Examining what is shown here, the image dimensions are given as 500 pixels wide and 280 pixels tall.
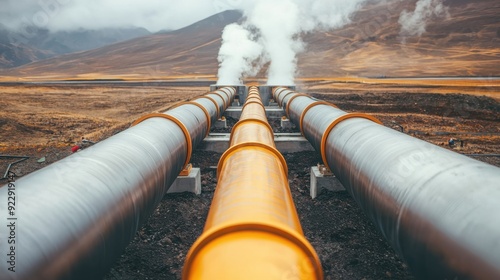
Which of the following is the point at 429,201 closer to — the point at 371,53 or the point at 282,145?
the point at 282,145

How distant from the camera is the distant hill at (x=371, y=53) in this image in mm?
51844

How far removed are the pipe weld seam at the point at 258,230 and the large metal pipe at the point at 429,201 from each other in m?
0.89

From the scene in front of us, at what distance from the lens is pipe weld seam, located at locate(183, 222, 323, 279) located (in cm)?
178

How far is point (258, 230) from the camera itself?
1.86 meters

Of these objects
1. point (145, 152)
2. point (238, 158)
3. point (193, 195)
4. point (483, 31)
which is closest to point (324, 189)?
point (193, 195)

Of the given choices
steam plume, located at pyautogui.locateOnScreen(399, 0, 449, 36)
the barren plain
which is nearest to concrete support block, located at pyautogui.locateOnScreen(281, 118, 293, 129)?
the barren plain

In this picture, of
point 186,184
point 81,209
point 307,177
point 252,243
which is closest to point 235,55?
point 307,177

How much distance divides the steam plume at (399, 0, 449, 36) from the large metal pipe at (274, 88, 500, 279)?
81.5 metres

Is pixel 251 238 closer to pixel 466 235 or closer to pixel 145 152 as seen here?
pixel 466 235

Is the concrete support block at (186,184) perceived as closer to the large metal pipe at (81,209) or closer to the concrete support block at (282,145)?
the concrete support block at (282,145)

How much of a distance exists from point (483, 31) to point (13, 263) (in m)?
83.6

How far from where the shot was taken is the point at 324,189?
6086 mm

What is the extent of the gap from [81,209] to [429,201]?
2531 mm

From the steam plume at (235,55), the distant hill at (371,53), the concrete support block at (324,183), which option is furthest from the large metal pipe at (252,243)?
the distant hill at (371,53)
